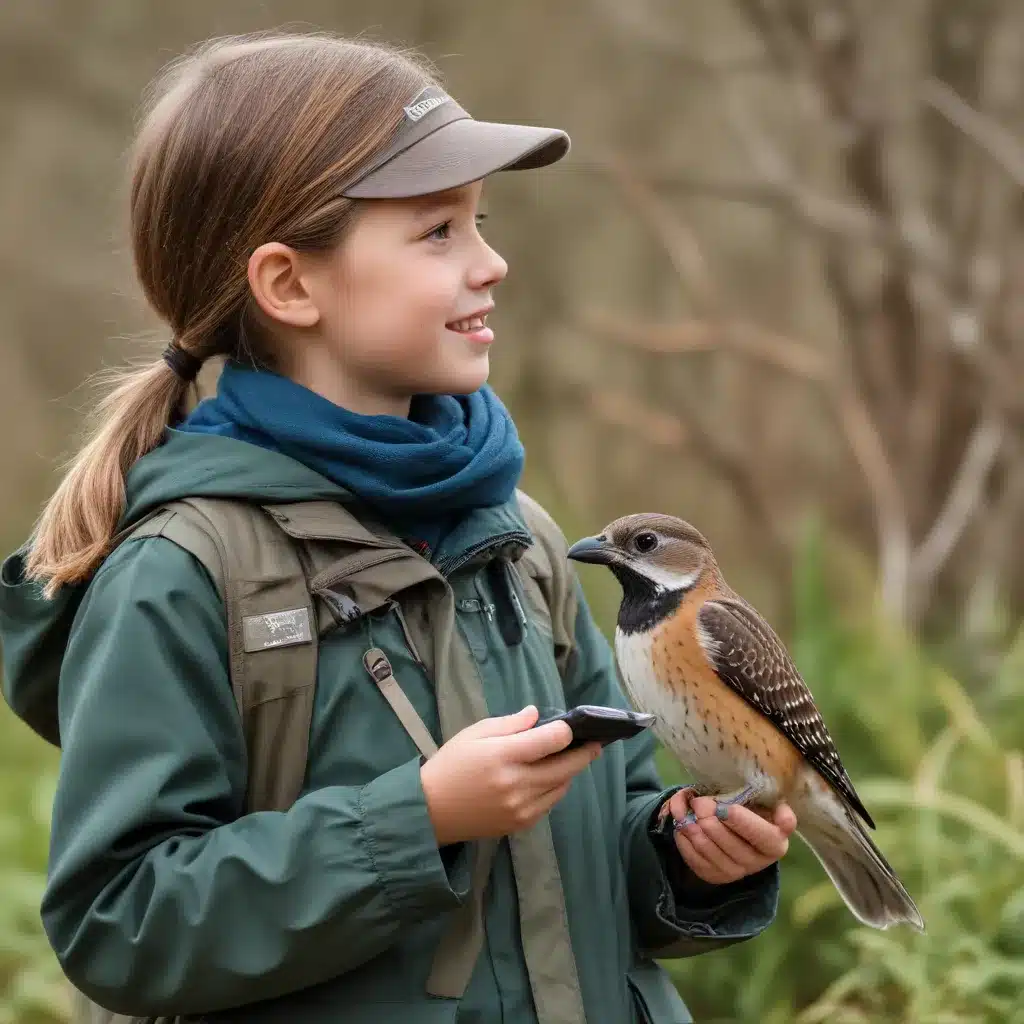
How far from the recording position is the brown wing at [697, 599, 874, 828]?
8.41ft

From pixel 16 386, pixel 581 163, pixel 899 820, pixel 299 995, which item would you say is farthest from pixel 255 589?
pixel 16 386

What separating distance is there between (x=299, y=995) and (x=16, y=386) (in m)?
8.30

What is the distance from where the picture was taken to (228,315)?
93.0 inches

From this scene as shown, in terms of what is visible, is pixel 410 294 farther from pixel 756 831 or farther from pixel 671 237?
pixel 671 237

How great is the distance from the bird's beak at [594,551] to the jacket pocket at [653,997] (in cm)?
68

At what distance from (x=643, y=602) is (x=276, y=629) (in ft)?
2.58

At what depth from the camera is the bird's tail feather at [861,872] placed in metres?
2.75

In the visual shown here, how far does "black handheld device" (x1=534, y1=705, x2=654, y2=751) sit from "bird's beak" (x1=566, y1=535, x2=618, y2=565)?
21.3 inches

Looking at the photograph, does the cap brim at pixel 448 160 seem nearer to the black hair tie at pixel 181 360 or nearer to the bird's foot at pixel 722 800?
the black hair tie at pixel 181 360

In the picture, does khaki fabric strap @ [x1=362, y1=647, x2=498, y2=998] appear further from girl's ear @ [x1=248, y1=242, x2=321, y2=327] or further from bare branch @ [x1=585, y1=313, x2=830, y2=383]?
bare branch @ [x1=585, y1=313, x2=830, y2=383]

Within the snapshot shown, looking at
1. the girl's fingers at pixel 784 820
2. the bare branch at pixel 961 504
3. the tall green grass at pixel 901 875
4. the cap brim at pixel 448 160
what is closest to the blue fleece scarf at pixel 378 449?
the cap brim at pixel 448 160

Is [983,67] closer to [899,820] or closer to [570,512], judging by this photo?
[570,512]

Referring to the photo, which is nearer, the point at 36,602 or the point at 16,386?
the point at 36,602

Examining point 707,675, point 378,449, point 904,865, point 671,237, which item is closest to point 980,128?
point 671,237
